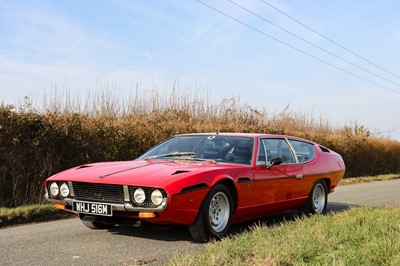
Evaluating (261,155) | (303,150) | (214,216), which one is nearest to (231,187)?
(214,216)

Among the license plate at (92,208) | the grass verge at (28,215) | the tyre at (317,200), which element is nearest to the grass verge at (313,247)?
the license plate at (92,208)

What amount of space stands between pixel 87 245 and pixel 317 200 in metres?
4.41

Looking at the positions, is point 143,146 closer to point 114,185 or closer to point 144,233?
point 144,233

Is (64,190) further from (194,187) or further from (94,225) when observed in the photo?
(194,187)

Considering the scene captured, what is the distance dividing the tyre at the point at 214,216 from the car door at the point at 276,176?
25.5 inches

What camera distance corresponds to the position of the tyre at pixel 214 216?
543cm

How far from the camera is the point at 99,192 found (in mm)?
5410

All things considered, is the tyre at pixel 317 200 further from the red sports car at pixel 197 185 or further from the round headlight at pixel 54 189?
the round headlight at pixel 54 189

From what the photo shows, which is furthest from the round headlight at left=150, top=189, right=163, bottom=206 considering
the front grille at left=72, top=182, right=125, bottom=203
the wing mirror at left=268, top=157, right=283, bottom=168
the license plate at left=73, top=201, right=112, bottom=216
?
the wing mirror at left=268, top=157, right=283, bottom=168

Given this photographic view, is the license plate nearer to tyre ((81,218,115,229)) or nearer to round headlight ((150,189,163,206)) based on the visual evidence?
round headlight ((150,189,163,206))

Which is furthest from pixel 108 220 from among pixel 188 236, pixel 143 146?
pixel 143 146

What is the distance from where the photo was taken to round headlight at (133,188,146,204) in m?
5.13

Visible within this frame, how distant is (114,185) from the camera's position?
5.29 m

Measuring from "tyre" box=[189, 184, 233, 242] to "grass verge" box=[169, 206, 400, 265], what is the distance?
49 centimetres
